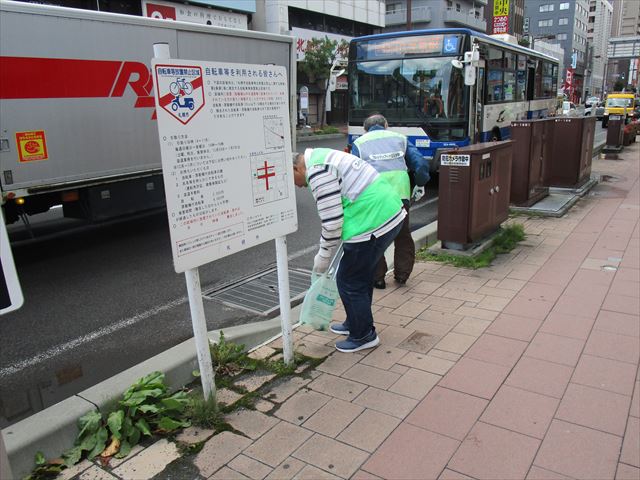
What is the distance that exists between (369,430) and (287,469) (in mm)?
546

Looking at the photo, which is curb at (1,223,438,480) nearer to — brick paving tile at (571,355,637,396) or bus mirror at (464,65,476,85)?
brick paving tile at (571,355,637,396)

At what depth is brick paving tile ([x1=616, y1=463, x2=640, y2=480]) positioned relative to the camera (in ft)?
8.61

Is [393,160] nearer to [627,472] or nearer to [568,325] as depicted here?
[568,325]

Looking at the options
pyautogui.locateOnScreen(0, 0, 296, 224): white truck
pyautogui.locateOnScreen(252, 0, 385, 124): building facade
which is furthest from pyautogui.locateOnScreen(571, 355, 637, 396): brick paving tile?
pyautogui.locateOnScreen(252, 0, 385, 124): building facade

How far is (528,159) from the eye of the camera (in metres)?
8.48

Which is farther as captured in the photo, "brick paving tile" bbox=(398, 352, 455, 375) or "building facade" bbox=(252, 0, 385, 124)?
"building facade" bbox=(252, 0, 385, 124)

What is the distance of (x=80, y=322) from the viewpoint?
5086mm

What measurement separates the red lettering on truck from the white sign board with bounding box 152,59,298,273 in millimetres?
4230

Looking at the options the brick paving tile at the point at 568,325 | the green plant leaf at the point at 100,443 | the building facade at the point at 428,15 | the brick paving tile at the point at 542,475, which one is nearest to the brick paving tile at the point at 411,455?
the brick paving tile at the point at 542,475

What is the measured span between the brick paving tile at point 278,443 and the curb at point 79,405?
908 millimetres

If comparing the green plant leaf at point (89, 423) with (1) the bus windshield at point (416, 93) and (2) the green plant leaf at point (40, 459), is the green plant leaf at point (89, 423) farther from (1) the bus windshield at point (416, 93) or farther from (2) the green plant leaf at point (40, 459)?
(1) the bus windshield at point (416, 93)

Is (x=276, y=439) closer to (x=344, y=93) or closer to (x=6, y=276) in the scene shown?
(x=6, y=276)

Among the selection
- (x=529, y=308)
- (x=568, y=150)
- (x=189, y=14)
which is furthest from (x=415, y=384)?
(x=189, y=14)

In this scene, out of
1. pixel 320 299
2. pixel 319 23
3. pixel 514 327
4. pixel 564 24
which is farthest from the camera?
pixel 564 24
